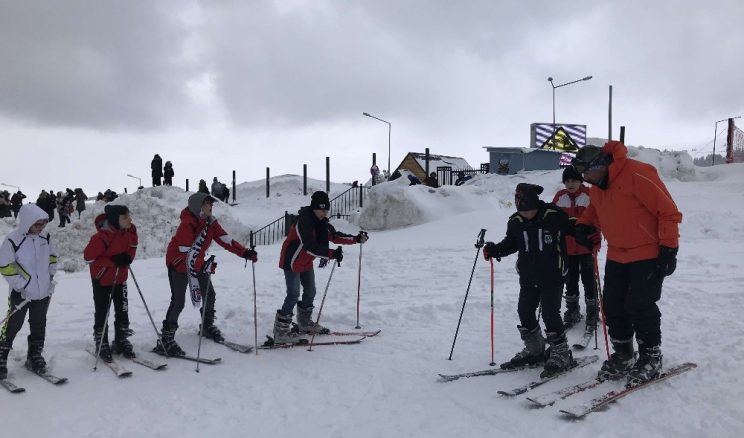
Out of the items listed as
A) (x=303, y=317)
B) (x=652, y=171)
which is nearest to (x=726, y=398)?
(x=652, y=171)

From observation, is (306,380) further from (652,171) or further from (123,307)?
(652,171)

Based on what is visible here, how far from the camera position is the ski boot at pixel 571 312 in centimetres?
628

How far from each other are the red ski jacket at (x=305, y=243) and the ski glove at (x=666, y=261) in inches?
137

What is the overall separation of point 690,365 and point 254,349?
179 inches

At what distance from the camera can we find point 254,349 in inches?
248

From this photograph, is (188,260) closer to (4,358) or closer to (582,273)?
(4,358)

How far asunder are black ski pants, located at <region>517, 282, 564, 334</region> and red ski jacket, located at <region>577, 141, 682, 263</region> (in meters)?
0.60

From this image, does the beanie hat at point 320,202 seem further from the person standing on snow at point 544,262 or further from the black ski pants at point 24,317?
the black ski pants at point 24,317

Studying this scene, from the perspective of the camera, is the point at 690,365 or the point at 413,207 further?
the point at 413,207

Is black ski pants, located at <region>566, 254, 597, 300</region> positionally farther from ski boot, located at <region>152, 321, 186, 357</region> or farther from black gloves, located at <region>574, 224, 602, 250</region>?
ski boot, located at <region>152, 321, 186, 357</region>

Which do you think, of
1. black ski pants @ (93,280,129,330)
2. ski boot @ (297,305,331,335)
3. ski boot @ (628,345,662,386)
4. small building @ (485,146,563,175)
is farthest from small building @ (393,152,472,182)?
ski boot @ (628,345,662,386)

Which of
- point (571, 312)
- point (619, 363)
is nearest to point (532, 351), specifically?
point (619, 363)

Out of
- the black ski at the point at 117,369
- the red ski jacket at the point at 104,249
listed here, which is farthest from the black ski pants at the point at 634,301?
the red ski jacket at the point at 104,249

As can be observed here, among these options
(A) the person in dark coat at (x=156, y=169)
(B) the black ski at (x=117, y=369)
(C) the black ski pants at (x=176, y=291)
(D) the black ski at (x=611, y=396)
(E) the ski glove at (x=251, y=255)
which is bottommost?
(B) the black ski at (x=117, y=369)
